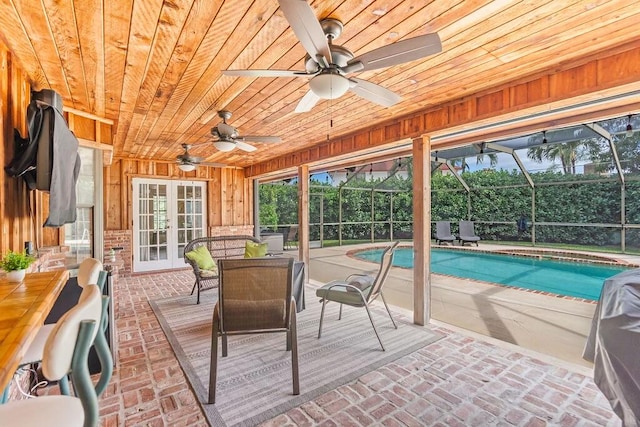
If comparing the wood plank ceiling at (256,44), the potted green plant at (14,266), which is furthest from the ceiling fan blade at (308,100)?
the potted green plant at (14,266)

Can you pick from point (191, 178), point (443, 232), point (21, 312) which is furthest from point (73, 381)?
point (443, 232)

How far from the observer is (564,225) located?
8.86 meters

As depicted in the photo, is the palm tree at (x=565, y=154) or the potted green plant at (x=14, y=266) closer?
the potted green plant at (x=14, y=266)

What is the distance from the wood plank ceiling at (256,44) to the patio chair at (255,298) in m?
1.52

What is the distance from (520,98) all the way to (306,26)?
7.04 feet

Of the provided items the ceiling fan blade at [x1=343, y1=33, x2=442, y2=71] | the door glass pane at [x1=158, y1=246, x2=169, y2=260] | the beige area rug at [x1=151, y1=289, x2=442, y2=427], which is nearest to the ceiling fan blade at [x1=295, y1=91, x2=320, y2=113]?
the ceiling fan blade at [x1=343, y1=33, x2=442, y2=71]

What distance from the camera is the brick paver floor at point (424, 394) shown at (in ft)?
6.45

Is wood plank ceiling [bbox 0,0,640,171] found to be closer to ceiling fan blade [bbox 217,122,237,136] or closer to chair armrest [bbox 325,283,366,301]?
ceiling fan blade [bbox 217,122,237,136]

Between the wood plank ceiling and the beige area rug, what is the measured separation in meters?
2.45

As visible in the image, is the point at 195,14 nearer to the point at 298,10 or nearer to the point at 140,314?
the point at 298,10

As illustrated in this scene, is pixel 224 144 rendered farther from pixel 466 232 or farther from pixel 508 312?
pixel 466 232

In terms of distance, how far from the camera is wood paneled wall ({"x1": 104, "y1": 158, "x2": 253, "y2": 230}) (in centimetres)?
629

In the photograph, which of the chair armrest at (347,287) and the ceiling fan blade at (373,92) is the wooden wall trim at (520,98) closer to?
the ceiling fan blade at (373,92)

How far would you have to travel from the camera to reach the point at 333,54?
186cm
